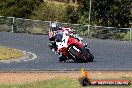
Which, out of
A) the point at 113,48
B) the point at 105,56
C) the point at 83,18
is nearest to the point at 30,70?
the point at 105,56

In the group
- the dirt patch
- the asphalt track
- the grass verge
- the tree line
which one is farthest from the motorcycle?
the tree line

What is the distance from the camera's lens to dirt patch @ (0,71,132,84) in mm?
19062

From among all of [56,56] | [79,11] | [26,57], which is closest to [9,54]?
[26,57]

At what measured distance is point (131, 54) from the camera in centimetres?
3059

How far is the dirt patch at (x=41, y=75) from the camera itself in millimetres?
19062

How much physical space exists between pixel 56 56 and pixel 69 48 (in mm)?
2920

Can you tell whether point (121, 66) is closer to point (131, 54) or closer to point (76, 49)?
point (76, 49)

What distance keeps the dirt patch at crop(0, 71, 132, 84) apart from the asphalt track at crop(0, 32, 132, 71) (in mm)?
1124

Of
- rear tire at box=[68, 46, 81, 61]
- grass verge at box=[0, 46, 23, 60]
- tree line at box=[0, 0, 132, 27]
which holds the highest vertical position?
tree line at box=[0, 0, 132, 27]

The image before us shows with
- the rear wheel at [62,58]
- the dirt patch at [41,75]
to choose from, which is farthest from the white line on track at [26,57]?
the dirt patch at [41,75]

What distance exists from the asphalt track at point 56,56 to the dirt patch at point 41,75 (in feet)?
3.69

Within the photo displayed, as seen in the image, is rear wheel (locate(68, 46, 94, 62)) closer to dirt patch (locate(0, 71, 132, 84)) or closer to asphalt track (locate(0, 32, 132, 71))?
asphalt track (locate(0, 32, 132, 71))

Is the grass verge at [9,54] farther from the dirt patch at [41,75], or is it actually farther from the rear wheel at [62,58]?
the dirt patch at [41,75]

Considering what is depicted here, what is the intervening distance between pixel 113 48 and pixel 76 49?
9.44 meters
